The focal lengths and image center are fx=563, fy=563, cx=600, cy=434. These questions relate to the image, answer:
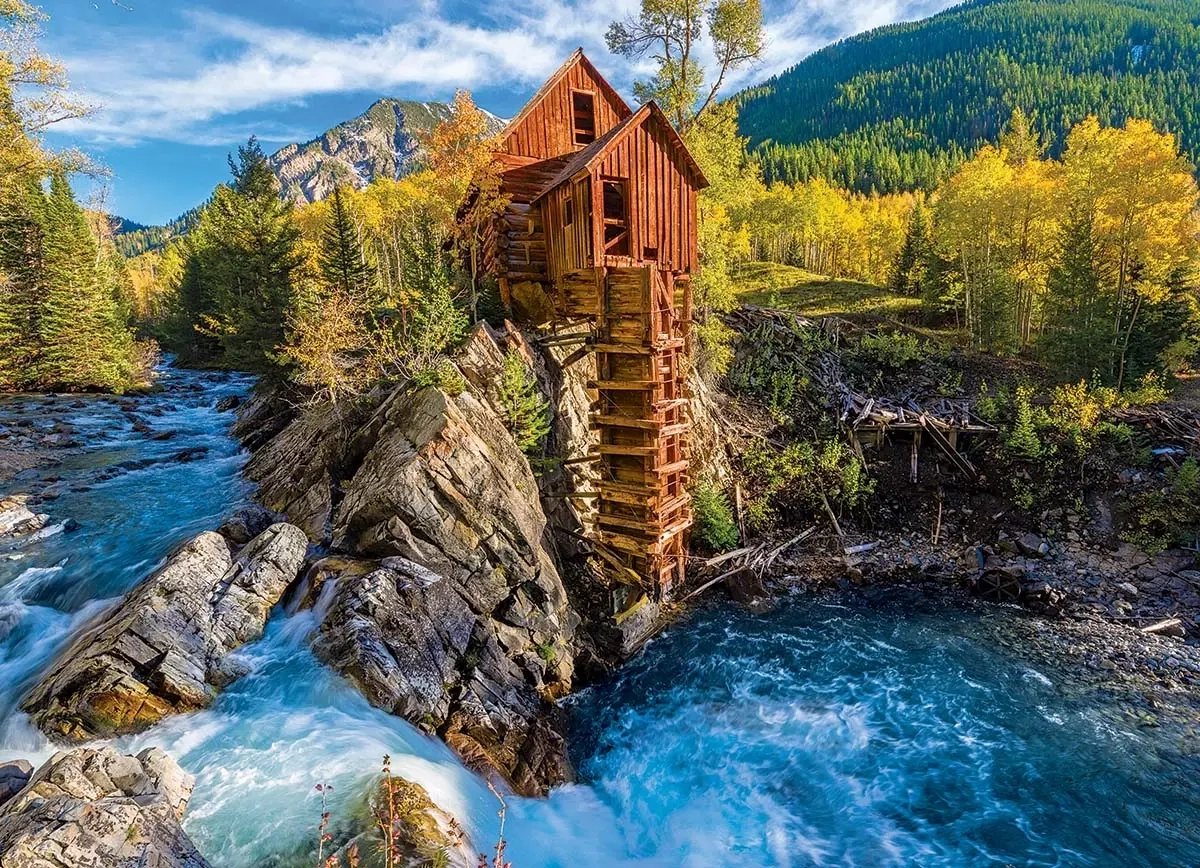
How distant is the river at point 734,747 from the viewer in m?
9.84

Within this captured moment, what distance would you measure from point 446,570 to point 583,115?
20.6m

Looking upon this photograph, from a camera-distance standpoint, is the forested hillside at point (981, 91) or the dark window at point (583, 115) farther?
the forested hillside at point (981, 91)

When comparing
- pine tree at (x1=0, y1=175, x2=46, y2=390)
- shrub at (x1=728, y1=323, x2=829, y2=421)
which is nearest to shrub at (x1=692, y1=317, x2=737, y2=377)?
shrub at (x1=728, y1=323, x2=829, y2=421)

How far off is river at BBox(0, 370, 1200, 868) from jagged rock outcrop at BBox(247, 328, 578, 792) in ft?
2.63

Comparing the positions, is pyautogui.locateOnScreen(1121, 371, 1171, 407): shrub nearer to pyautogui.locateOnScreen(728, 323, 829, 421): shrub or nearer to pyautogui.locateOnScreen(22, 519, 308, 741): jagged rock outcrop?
pyautogui.locateOnScreen(728, 323, 829, 421): shrub

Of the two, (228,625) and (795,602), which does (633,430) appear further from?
(228,625)

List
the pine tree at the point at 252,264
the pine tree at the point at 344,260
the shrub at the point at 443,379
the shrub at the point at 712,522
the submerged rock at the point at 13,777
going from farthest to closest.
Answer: the pine tree at the point at 252,264 < the pine tree at the point at 344,260 < the shrub at the point at 712,522 < the shrub at the point at 443,379 < the submerged rock at the point at 13,777

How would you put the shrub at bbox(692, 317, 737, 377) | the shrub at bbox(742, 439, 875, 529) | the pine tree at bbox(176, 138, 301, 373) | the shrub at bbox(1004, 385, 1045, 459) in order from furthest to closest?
1. the pine tree at bbox(176, 138, 301, 373)
2. the shrub at bbox(692, 317, 737, 377)
3. the shrub at bbox(742, 439, 875, 529)
4. the shrub at bbox(1004, 385, 1045, 459)

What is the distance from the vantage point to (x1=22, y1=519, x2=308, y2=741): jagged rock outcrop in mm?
9812

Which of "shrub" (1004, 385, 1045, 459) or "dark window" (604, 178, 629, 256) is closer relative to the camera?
"dark window" (604, 178, 629, 256)

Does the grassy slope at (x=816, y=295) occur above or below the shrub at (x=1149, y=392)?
above

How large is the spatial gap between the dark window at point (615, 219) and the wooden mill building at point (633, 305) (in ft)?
0.12

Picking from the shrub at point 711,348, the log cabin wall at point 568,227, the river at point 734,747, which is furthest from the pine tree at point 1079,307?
the log cabin wall at point 568,227

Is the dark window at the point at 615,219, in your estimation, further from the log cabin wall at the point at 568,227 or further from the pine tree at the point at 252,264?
the pine tree at the point at 252,264
